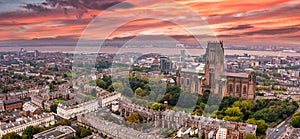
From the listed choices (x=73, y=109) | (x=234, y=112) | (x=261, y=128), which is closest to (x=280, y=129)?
(x=261, y=128)

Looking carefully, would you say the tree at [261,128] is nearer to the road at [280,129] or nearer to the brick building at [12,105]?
the road at [280,129]

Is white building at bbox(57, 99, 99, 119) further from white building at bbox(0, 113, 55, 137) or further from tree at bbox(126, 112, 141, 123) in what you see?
tree at bbox(126, 112, 141, 123)

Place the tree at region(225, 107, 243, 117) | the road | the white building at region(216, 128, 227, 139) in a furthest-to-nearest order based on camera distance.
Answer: the tree at region(225, 107, 243, 117) < the road < the white building at region(216, 128, 227, 139)

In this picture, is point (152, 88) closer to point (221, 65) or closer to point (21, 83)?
point (221, 65)

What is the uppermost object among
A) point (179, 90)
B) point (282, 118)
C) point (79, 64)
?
point (79, 64)

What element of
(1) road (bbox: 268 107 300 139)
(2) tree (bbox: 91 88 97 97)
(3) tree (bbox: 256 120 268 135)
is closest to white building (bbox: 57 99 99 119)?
(2) tree (bbox: 91 88 97 97)

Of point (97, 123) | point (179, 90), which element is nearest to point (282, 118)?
point (179, 90)

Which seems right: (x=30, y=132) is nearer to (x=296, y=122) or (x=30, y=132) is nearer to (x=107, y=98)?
(x=107, y=98)
